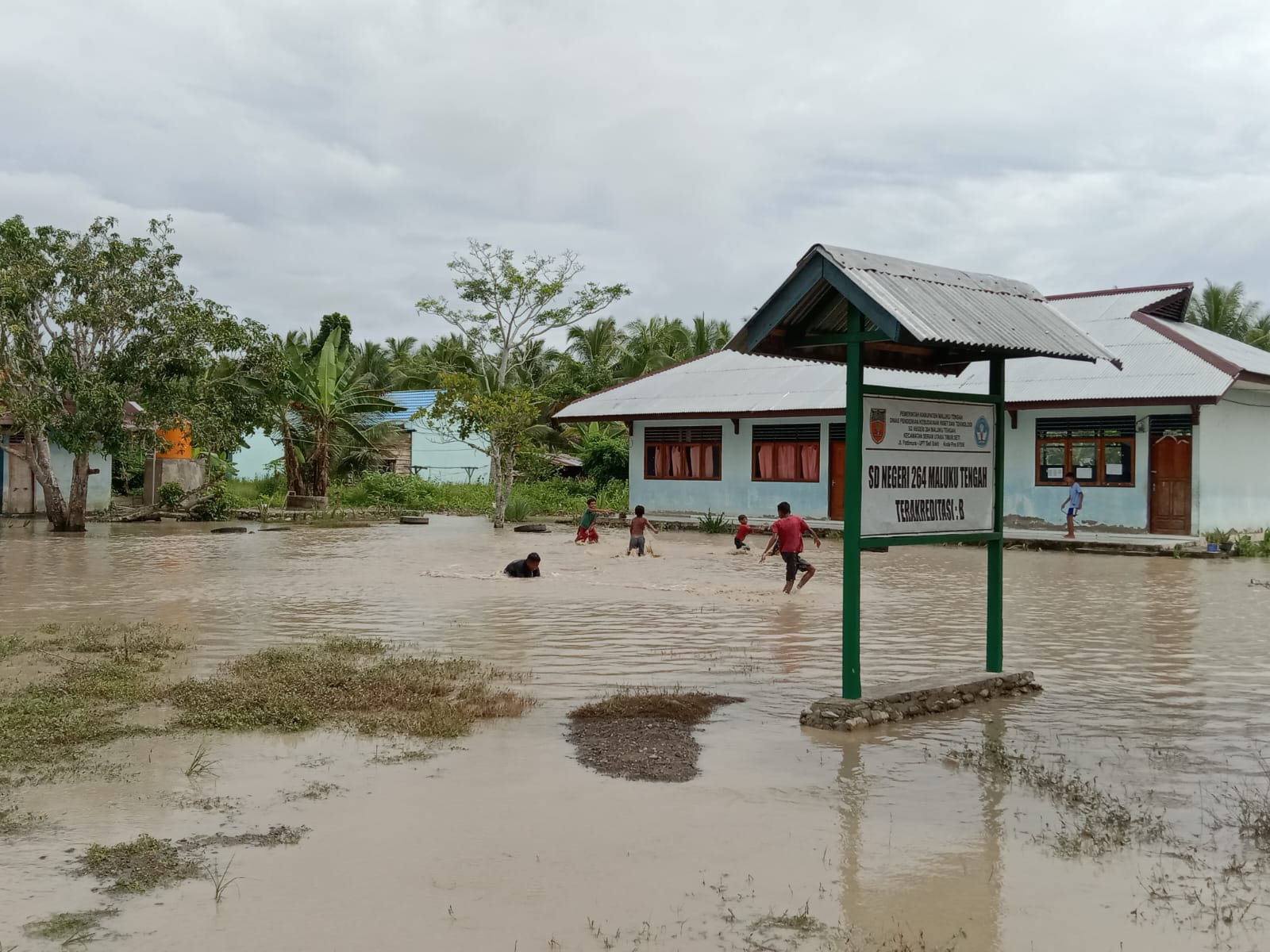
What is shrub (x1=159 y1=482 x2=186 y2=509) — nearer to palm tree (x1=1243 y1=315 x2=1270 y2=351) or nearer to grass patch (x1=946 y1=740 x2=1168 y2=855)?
grass patch (x1=946 y1=740 x2=1168 y2=855)

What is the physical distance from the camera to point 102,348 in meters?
26.1

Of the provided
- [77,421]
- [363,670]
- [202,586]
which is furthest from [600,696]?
[77,421]

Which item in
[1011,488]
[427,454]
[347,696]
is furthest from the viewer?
[427,454]

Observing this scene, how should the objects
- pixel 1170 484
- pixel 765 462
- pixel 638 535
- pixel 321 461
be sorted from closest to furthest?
pixel 638 535, pixel 1170 484, pixel 765 462, pixel 321 461

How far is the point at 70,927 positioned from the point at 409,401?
44.9m

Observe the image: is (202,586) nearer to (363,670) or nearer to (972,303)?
(363,670)

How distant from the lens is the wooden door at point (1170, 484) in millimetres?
23891

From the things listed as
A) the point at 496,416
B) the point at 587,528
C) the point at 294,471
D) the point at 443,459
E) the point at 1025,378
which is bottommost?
A: the point at 587,528

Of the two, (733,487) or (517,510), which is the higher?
(733,487)

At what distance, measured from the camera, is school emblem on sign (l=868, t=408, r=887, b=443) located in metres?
8.37

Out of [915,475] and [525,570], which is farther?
[525,570]

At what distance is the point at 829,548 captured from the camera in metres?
24.2

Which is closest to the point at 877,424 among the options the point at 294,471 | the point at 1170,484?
the point at 1170,484

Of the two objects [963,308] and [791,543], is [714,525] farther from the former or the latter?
[963,308]
